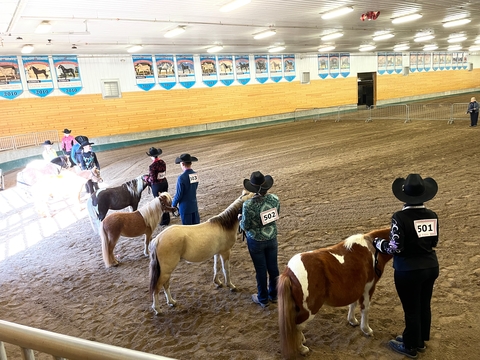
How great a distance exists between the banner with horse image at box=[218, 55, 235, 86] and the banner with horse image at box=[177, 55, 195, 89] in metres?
2.15

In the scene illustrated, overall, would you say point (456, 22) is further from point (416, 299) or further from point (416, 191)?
point (416, 299)

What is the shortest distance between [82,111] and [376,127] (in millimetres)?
16382

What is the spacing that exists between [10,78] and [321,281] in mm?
18683

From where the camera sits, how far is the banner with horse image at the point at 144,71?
20422 mm

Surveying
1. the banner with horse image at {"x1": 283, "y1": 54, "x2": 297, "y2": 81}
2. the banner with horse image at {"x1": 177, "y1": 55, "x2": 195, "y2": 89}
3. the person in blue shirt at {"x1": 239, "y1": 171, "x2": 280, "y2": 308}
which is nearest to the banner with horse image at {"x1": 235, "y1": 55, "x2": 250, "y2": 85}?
the banner with horse image at {"x1": 283, "y1": 54, "x2": 297, "y2": 81}

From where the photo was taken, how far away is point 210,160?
14.3 metres

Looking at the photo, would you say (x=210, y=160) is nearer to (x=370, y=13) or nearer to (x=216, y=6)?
(x=216, y=6)

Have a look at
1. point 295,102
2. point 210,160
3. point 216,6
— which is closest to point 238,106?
point 295,102

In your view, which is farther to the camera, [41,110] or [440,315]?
[41,110]

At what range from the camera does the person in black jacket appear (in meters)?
2.99

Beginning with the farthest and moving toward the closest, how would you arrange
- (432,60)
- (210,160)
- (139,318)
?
(432,60), (210,160), (139,318)

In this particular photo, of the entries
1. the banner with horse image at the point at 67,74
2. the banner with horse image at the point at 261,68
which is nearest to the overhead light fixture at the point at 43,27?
the banner with horse image at the point at 67,74

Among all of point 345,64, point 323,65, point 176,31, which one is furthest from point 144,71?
point 345,64

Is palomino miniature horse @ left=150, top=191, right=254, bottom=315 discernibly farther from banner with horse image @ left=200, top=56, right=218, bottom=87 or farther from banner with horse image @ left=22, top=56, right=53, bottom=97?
banner with horse image @ left=200, top=56, right=218, bottom=87
